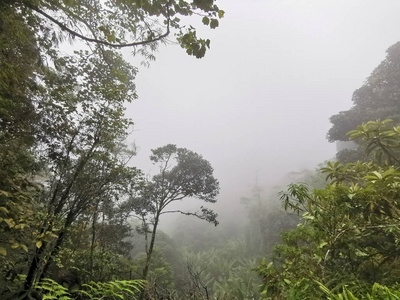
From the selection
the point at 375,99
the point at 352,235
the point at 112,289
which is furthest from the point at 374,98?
the point at 112,289

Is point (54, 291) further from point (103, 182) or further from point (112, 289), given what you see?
point (103, 182)

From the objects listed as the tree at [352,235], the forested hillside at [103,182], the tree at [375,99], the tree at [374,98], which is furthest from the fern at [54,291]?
the tree at [374,98]

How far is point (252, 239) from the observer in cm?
2230

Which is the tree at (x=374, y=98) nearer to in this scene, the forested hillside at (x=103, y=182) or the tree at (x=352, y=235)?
the forested hillside at (x=103, y=182)

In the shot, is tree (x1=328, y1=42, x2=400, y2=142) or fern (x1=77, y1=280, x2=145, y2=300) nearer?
fern (x1=77, y1=280, x2=145, y2=300)

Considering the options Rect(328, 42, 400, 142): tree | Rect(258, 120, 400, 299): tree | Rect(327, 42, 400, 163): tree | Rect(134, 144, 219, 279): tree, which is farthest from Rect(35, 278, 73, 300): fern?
Rect(328, 42, 400, 142): tree

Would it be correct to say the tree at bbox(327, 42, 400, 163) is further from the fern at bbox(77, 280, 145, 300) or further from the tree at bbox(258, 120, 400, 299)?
the fern at bbox(77, 280, 145, 300)

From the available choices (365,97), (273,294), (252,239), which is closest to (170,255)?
(252,239)

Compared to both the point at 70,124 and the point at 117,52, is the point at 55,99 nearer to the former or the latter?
the point at 70,124

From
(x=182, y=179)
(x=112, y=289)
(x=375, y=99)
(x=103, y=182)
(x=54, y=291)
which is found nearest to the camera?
(x=112, y=289)

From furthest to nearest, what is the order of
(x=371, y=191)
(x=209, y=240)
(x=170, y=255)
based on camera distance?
(x=209, y=240) < (x=170, y=255) < (x=371, y=191)

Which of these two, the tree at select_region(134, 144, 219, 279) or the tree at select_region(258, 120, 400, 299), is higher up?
the tree at select_region(134, 144, 219, 279)

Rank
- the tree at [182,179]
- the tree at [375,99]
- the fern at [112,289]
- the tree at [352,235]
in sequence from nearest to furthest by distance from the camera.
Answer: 1. the fern at [112,289]
2. the tree at [352,235]
3. the tree at [182,179]
4. the tree at [375,99]

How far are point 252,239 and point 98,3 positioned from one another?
23.7 metres
